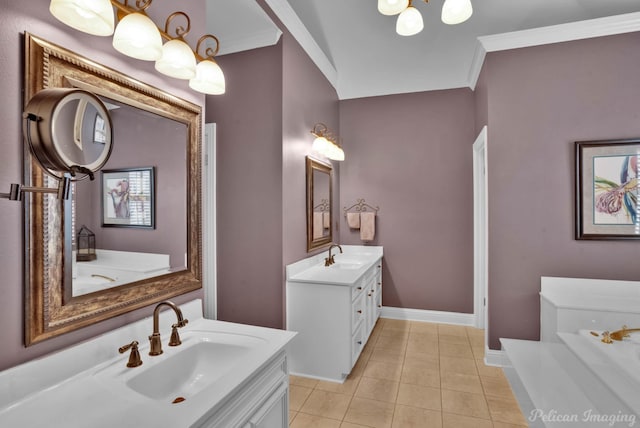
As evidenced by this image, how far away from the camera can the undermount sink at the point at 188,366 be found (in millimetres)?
1177

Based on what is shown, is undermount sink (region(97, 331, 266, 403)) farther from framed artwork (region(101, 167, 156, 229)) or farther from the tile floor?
the tile floor

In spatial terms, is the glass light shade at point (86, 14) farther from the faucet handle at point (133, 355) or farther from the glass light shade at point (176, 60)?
the faucet handle at point (133, 355)

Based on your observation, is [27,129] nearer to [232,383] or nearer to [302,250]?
[232,383]

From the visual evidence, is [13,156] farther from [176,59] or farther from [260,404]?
[260,404]

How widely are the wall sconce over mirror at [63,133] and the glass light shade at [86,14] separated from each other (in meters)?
0.22

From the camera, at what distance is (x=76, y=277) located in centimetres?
113

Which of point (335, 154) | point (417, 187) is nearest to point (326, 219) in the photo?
Answer: point (335, 154)

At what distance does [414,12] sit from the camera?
1577mm

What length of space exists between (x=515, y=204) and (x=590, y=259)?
0.71 metres

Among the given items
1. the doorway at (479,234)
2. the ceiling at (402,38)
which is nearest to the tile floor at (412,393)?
the doorway at (479,234)

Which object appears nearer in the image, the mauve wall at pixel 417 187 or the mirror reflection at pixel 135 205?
the mirror reflection at pixel 135 205

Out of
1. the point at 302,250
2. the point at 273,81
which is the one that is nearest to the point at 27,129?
the point at 273,81

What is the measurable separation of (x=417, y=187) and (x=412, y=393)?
2.35 m

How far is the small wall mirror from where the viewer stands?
3071 mm
